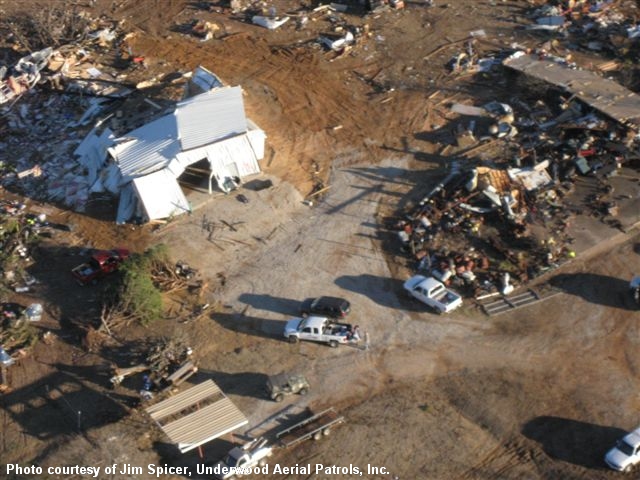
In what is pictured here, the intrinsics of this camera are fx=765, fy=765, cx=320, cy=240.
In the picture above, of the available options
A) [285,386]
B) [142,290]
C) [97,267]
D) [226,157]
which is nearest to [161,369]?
[142,290]

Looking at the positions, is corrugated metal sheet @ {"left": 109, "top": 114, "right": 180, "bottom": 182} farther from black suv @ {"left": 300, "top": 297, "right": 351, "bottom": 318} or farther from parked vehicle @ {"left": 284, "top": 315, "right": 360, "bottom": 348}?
parked vehicle @ {"left": 284, "top": 315, "right": 360, "bottom": 348}

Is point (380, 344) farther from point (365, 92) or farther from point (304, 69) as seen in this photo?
point (304, 69)

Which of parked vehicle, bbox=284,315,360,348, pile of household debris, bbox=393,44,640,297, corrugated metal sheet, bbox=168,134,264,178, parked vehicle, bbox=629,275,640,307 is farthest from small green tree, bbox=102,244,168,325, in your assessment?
parked vehicle, bbox=629,275,640,307

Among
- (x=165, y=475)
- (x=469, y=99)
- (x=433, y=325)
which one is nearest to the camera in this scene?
(x=165, y=475)

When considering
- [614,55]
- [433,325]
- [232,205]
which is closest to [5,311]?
[232,205]

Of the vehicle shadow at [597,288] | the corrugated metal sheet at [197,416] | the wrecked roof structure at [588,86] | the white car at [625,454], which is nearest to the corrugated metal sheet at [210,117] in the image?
the corrugated metal sheet at [197,416]
